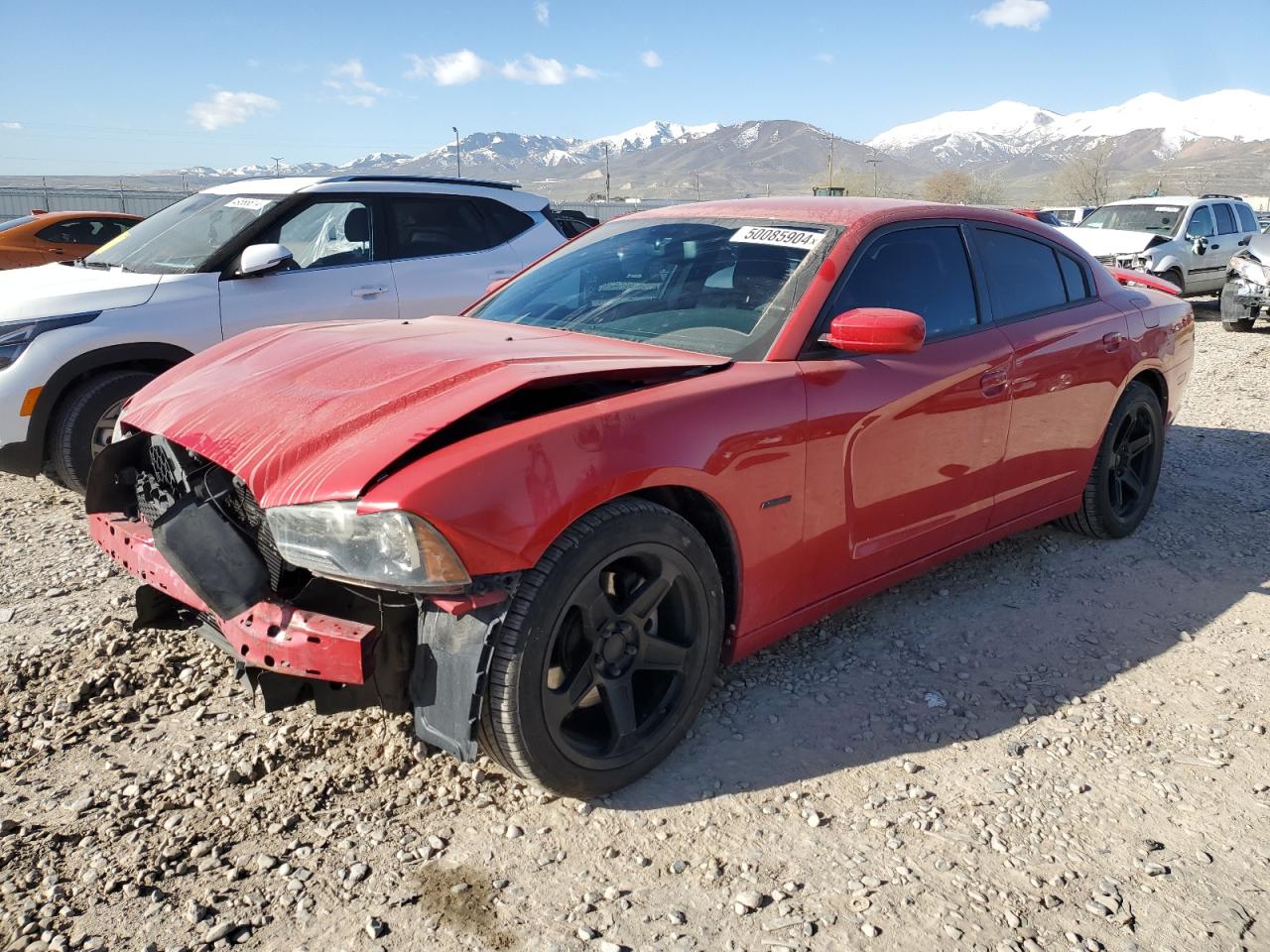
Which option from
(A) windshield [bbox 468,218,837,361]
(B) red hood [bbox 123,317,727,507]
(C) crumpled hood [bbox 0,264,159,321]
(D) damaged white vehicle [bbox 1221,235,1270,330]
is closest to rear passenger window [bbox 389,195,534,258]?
(C) crumpled hood [bbox 0,264,159,321]

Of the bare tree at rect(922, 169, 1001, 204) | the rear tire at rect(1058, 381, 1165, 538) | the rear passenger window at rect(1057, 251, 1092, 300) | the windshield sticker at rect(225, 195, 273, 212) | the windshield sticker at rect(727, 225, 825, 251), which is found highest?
the bare tree at rect(922, 169, 1001, 204)

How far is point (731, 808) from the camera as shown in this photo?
8.57 feet

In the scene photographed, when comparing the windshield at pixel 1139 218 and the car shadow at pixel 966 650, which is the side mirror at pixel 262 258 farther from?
the windshield at pixel 1139 218

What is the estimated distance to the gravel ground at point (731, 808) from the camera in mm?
2193

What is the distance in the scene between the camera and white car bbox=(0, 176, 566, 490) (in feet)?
15.6

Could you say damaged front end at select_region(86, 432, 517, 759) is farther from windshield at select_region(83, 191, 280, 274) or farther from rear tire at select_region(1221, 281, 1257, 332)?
rear tire at select_region(1221, 281, 1257, 332)

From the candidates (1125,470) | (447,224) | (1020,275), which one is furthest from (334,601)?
(447,224)

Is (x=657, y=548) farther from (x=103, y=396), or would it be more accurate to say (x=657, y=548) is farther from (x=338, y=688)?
(x=103, y=396)

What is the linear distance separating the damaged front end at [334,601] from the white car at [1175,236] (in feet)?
45.5

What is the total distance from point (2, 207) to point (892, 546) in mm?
41839

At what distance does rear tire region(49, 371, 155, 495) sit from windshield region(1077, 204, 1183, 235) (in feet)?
48.7

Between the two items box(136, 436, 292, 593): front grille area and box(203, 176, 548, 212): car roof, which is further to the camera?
box(203, 176, 548, 212): car roof

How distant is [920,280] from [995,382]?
49cm

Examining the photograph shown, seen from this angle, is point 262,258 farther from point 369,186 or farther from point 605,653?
point 605,653
